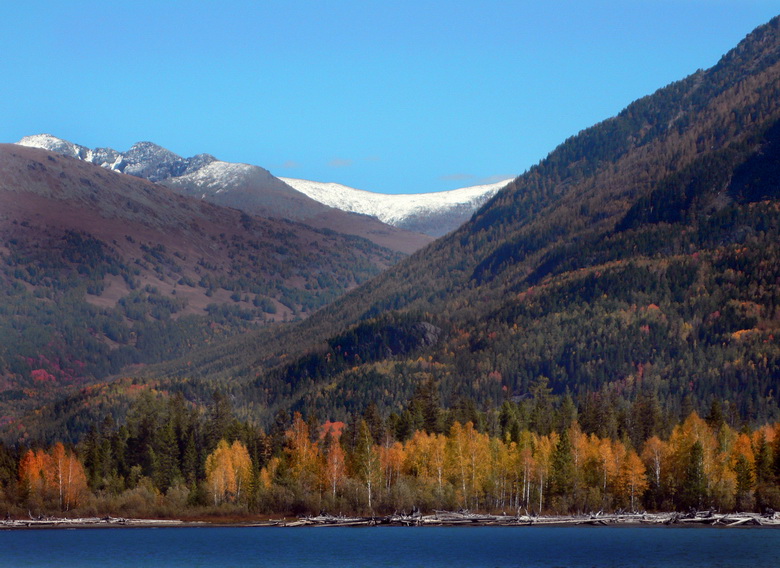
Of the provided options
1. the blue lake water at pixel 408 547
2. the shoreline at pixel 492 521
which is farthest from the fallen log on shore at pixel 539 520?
the blue lake water at pixel 408 547

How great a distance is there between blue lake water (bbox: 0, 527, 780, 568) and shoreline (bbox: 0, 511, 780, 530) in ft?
4.48

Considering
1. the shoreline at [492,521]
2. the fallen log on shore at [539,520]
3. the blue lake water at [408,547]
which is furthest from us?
the shoreline at [492,521]

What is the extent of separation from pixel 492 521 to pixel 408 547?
27.6m

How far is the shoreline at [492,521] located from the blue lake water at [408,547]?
4.48 feet

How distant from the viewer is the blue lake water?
145 meters

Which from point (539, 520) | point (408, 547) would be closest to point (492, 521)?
point (539, 520)

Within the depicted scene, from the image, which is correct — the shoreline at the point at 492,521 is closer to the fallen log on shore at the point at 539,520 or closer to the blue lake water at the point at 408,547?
the fallen log on shore at the point at 539,520

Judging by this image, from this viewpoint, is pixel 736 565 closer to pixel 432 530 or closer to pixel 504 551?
pixel 504 551

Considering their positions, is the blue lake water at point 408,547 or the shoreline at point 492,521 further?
the shoreline at point 492,521

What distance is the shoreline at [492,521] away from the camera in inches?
6900

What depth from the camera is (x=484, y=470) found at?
19875 centimetres

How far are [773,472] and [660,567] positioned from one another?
54.7 meters

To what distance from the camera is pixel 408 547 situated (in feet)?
535

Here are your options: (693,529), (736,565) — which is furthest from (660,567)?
(693,529)
